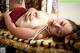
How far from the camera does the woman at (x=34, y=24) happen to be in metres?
0.98

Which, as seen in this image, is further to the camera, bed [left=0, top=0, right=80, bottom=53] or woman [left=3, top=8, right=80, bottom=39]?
woman [left=3, top=8, right=80, bottom=39]

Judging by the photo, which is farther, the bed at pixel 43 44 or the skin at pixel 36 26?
the skin at pixel 36 26

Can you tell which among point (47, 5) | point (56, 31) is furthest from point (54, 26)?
point (47, 5)

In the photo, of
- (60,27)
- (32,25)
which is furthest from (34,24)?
(60,27)

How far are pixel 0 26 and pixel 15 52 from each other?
0.39 m

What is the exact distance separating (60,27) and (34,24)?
216 millimetres

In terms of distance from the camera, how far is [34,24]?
3.70 ft

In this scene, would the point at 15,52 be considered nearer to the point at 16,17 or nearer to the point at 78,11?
the point at 16,17

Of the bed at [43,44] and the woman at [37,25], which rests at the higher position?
the woman at [37,25]

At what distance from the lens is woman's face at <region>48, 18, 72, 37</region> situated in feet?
3.15

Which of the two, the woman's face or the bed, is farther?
the woman's face

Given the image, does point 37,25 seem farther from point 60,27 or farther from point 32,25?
point 60,27

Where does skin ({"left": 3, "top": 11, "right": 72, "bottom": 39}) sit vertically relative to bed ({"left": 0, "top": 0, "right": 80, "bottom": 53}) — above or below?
above

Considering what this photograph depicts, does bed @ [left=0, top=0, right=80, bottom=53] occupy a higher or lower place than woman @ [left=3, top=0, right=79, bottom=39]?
lower
